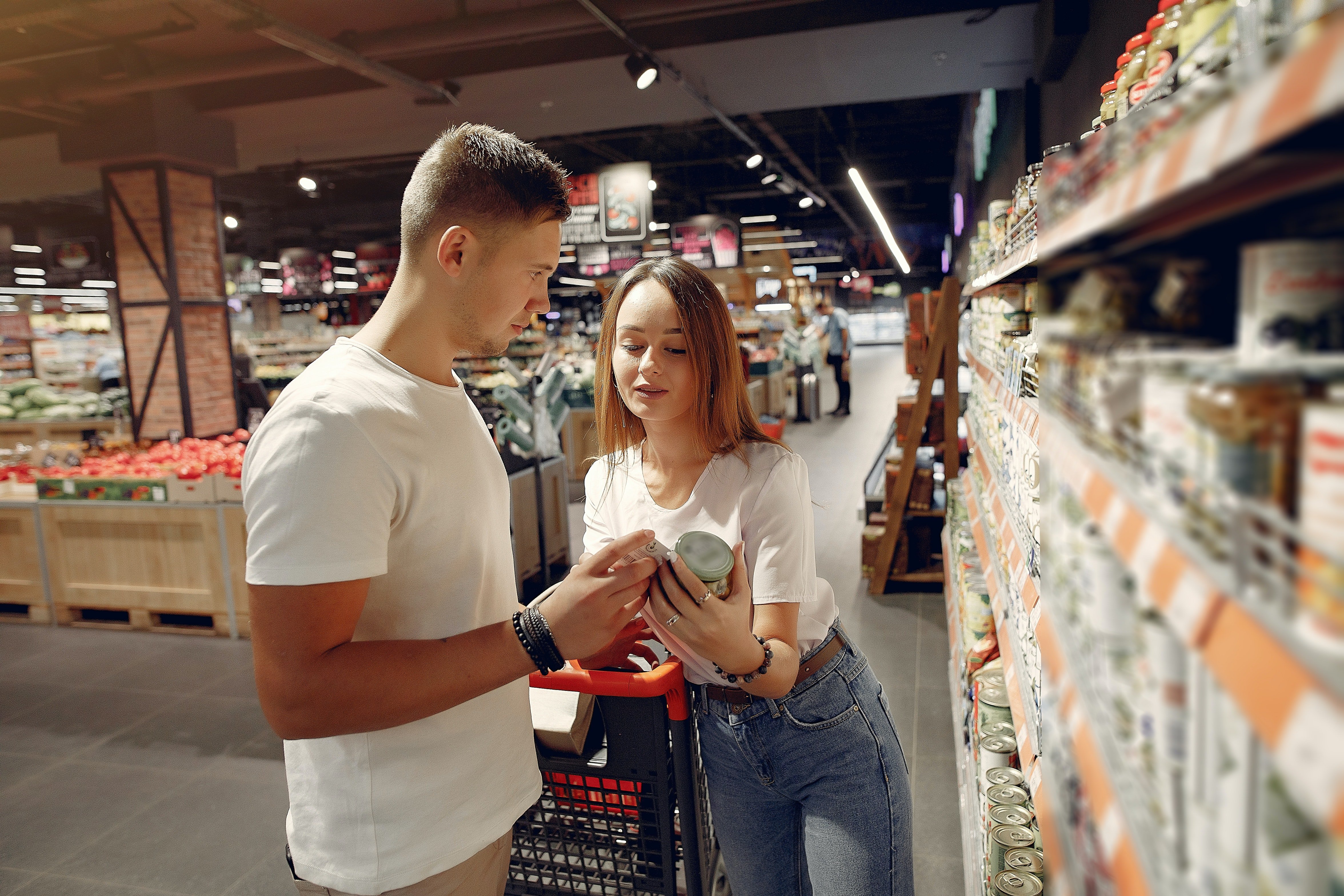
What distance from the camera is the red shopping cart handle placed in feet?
5.19

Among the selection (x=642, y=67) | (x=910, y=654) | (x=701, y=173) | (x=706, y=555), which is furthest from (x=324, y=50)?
(x=701, y=173)

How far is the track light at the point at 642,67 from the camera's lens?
6.70 metres

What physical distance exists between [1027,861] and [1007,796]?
0.75 feet

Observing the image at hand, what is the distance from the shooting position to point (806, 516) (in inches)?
62.2

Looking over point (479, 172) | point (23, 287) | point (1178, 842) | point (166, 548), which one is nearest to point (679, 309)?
point (479, 172)

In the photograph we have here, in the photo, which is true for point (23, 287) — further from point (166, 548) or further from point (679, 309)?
point (679, 309)

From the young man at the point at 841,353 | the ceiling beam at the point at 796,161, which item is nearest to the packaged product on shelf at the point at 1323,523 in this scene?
the ceiling beam at the point at 796,161

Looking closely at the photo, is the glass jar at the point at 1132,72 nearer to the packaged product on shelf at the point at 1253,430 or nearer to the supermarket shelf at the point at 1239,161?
the supermarket shelf at the point at 1239,161

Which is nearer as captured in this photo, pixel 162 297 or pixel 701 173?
pixel 162 297

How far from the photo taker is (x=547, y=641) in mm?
1238

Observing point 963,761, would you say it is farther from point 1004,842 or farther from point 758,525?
point 758,525

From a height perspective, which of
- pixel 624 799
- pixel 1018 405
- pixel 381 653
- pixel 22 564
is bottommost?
pixel 22 564

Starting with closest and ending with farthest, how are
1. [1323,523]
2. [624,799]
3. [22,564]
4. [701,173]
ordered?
[1323,523], [624,799], [22,564], [701,173]

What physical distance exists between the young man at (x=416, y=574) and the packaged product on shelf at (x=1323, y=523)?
945 mm
